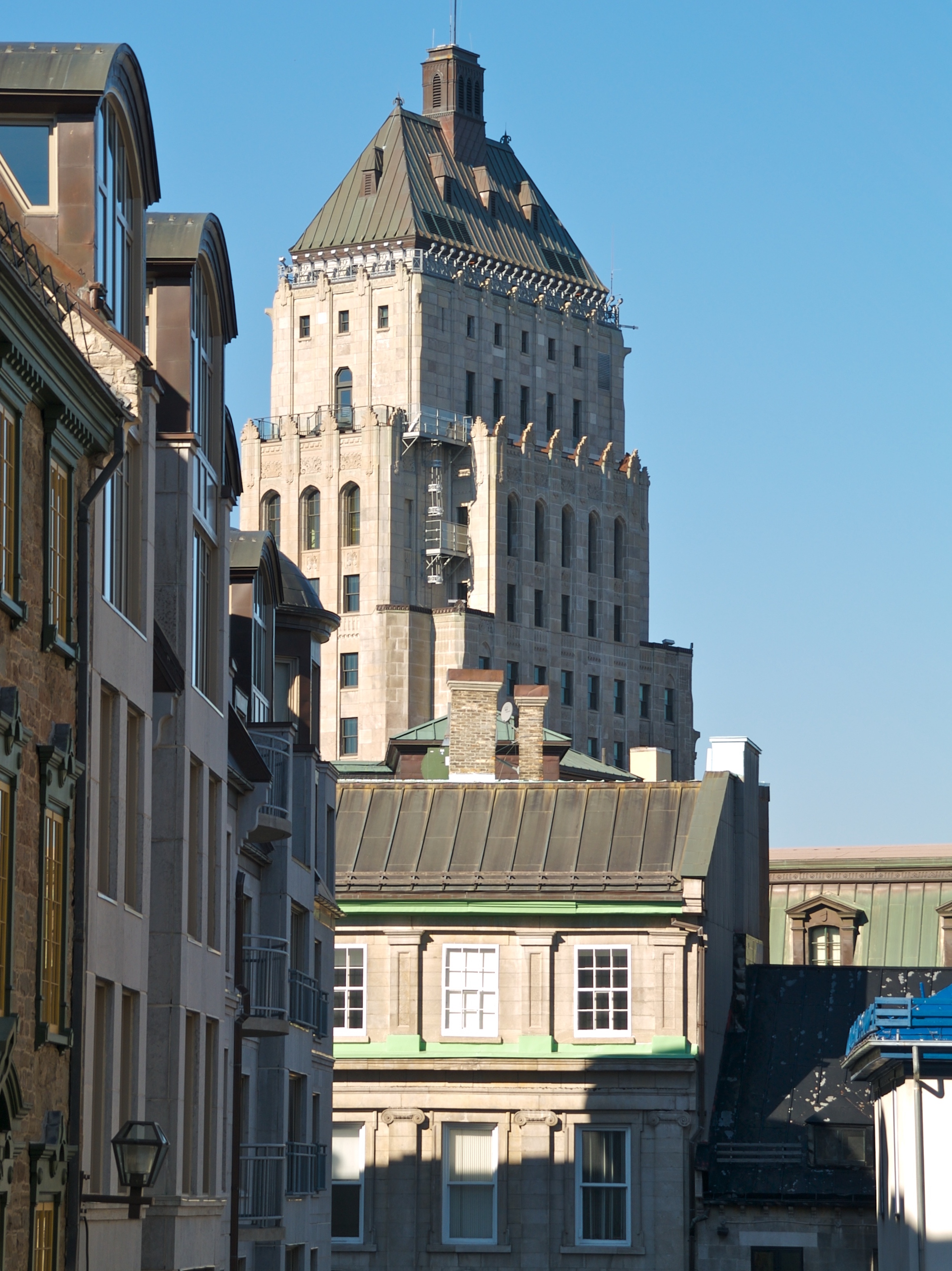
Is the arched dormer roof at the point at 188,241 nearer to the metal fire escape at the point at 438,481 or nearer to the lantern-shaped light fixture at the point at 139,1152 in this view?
the lantern-shaped light fixture at the point at 139,1152

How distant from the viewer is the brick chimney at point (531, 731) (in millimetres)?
58812

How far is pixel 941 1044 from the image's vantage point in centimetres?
3738

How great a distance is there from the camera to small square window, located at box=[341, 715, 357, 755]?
13575 cm

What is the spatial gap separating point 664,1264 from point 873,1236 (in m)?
3.89

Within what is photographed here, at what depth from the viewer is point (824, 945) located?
62875mm

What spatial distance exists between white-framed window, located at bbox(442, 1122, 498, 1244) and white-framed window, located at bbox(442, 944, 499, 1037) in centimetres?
187

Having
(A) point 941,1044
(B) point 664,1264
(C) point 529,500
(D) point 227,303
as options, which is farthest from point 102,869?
(C) point 529,500

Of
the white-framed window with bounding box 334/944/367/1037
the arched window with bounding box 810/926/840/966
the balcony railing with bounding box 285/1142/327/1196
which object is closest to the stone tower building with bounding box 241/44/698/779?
the arched window with bounding box 810/926/840/966

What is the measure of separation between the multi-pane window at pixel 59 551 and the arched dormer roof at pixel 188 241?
20.9ft

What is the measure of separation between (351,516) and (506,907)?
9234 centimetres

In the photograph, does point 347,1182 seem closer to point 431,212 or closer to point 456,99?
point 431,212

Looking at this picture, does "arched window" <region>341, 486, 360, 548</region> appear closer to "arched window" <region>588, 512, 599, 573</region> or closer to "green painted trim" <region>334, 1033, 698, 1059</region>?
"arched window" <region>588, 512, 599, 573</region>

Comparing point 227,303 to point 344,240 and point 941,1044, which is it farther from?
point 344,240

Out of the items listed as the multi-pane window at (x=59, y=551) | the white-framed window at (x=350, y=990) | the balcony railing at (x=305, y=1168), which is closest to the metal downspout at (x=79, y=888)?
the multi-pane window at (x=59, y=551)
